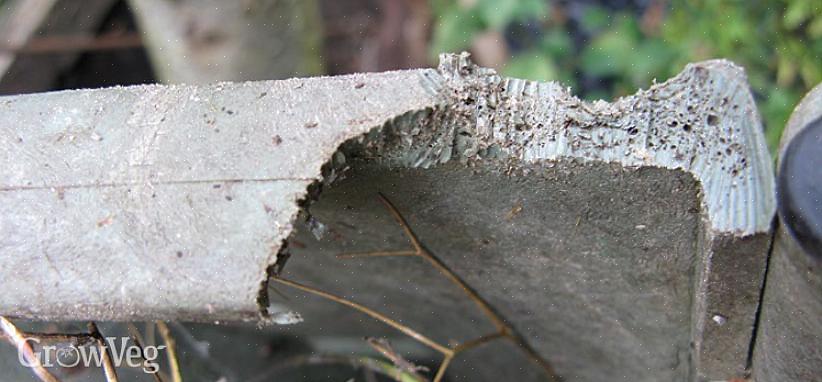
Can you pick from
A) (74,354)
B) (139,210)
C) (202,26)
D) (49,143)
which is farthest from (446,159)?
(202,26)

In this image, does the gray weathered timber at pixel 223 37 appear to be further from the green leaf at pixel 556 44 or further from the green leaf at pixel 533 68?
the green leaf at pixel 556 44

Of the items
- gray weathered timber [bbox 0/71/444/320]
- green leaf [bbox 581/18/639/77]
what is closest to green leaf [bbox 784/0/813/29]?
green leaf [bbox 581/18/639/77]

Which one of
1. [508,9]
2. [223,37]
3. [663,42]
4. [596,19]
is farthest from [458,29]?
[223,37]

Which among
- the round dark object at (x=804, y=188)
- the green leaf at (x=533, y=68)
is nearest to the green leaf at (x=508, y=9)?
the green leaf at (x=533, y=68)

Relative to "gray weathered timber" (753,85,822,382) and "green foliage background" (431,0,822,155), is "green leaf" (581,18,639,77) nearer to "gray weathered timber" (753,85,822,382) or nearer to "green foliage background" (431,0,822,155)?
"green foliage background" (431,0,822,155)

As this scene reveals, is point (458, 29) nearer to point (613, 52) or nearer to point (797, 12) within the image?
point (613, 52)

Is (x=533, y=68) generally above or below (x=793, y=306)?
above
